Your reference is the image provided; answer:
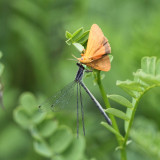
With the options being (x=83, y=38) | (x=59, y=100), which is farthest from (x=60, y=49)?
(x=83, y=38)

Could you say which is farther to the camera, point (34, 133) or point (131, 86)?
point (34, 133)

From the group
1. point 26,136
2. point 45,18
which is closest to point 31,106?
point 26,136

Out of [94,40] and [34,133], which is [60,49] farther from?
[94,40]

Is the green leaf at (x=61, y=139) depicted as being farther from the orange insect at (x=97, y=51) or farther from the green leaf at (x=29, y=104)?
the orange insect at (x=97, y=51)

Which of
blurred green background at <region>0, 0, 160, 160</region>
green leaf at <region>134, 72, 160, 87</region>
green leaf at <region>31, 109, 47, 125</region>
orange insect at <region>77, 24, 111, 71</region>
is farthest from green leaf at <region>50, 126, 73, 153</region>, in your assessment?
blurred green background at <region>0, 0, 160, 160</region>

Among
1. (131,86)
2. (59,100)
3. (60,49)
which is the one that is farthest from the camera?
(60,49)

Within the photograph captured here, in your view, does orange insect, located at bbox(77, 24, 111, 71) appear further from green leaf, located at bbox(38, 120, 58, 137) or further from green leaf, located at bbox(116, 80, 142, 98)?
green leaf, located at bbox(38, 120, 58, 137)

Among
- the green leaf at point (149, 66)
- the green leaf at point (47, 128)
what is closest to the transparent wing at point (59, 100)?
the green leaf at point (47, 128)
